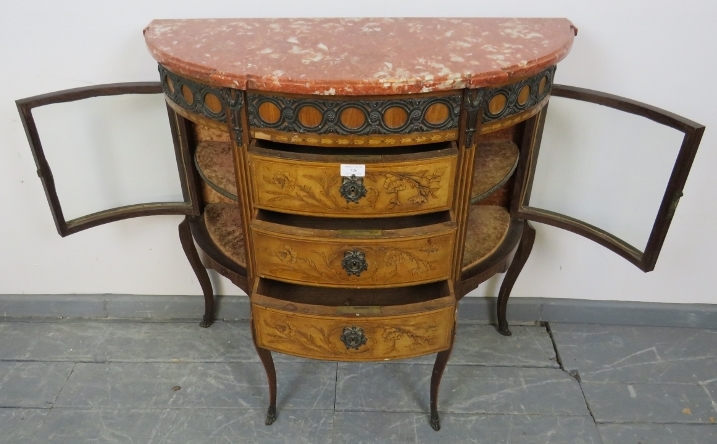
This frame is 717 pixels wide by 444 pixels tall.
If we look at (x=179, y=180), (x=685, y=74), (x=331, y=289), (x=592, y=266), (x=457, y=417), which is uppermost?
(x=685, y=74)

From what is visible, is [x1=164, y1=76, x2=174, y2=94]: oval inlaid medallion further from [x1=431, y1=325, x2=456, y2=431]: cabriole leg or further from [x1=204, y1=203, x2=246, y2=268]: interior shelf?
[x1=431, y1=325, x2=456, y2=431]: cabriole leg

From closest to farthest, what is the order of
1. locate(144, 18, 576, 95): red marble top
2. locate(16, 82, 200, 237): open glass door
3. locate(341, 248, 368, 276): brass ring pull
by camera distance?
locate(144, 18, 576, 95): red marble top, locate(341, 248, 368, 276): brass ring pull, locate(16, 82, 200, 237): open glass door

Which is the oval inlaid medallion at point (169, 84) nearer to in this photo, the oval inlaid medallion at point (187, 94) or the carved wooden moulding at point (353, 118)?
the oval inlaid medallion at point (187, 94)

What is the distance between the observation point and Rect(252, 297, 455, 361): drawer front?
138cm

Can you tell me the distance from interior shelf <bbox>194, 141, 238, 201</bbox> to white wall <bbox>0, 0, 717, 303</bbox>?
0.16m

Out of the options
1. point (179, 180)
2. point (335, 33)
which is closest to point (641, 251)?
point (335, 33)

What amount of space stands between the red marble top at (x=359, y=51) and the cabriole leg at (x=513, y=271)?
0.63 metres

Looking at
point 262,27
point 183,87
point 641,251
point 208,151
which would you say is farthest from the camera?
point 208,151

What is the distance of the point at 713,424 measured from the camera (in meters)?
1.69

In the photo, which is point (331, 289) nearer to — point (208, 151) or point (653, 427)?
point (208, 151)

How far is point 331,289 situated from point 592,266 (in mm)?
978

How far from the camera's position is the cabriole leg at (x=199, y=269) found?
178cm

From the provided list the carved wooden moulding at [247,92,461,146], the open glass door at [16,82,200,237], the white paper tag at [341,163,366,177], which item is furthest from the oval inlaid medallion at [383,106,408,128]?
the open glass door at [16,82,200,237]

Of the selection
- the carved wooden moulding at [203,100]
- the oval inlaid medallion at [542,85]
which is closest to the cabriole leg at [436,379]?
the oval inlaid medallion at [542,85]
